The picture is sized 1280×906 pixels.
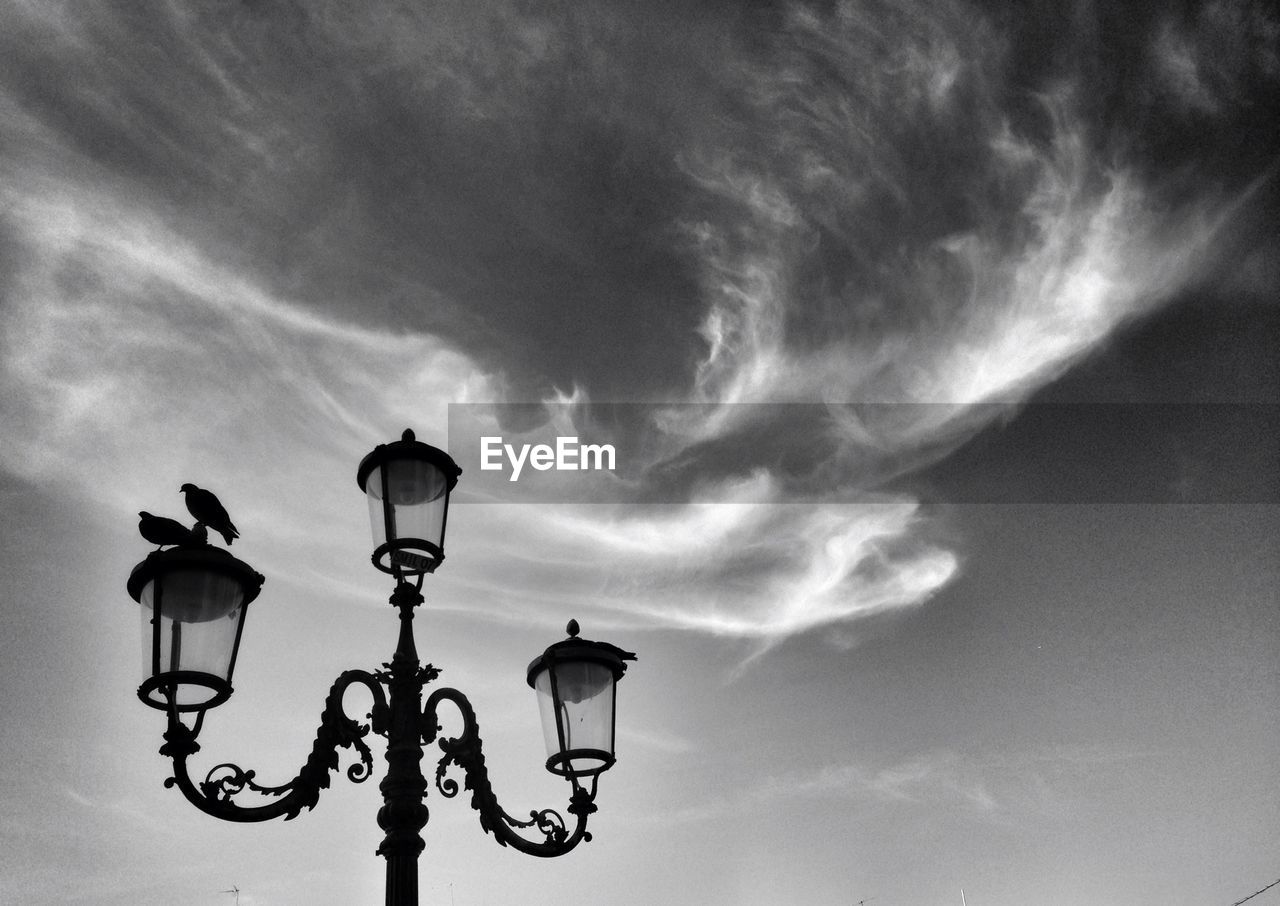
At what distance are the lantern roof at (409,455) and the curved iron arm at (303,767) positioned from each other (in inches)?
46.5

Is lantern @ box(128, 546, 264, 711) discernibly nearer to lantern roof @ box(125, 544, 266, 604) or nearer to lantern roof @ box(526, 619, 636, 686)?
lantern roof @ box(125, 544, 266, 604)

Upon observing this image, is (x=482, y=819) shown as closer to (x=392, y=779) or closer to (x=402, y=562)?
(x=392, y=779)

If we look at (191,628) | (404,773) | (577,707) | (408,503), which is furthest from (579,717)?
(191,628)

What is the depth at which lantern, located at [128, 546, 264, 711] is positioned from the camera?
519cm

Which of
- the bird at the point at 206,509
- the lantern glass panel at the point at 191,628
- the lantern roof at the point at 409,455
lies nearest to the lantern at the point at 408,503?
the lantern roof at the point at 409,455

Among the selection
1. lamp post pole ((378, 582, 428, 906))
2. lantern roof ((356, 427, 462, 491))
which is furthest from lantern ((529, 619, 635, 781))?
lantern roof ((356, 427, 462, 491))

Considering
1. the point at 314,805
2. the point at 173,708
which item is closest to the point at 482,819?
the point at 314,805

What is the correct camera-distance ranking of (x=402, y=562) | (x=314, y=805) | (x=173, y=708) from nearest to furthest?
(x=173, y=708), (x=314, y=805), (x=402, y=562)

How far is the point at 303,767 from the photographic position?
19.0ft

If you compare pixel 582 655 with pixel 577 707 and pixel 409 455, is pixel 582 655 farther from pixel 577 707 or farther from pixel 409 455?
pixel 409 455

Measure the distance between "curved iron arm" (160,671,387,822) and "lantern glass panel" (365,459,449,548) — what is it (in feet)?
2.67

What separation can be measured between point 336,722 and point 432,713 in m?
0.52

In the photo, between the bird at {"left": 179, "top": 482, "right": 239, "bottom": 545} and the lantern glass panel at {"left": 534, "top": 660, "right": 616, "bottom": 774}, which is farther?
the lantern glass panel at {"left": 534, "top": 660, "right": 616, "bottom": 774}

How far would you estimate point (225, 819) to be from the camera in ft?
17.7
